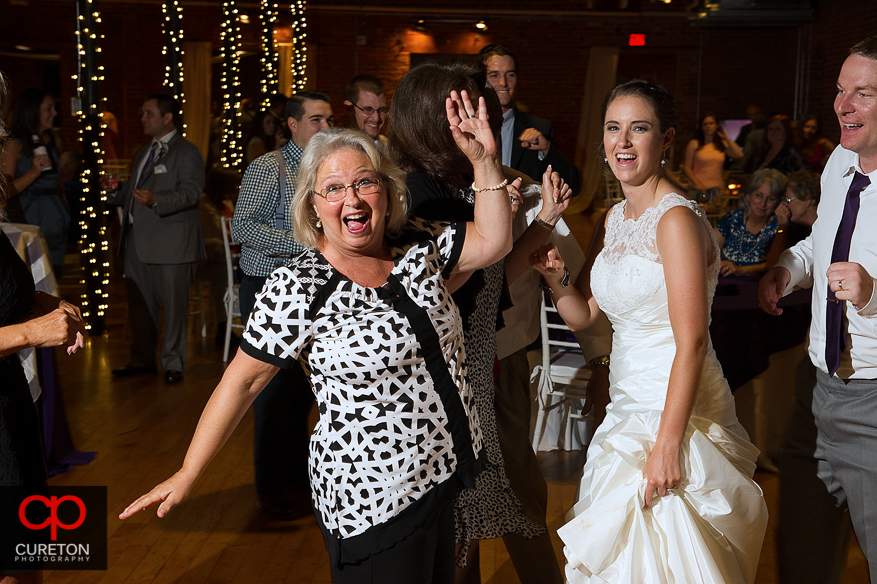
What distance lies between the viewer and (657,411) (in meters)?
1.89

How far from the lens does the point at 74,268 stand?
9.57 m

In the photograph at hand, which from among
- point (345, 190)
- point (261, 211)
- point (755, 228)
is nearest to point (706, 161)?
point (755, 228)

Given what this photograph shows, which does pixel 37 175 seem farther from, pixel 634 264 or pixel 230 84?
pixel 634 264

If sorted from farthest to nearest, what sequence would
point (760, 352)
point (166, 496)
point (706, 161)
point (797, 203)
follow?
point (706, 161) < point (797, 203) < point (760, 352) < point (166, 496)

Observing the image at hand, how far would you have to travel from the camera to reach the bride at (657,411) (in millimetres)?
1760

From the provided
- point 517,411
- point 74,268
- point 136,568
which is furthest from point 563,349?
point 74,268

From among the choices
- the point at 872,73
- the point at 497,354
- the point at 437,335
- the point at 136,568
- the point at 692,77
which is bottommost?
the point at 136,568

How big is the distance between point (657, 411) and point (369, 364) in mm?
741

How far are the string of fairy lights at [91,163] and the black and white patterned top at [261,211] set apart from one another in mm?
3502

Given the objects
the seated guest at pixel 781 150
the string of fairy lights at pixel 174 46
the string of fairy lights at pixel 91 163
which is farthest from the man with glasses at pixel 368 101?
the string of fairy lights at pixel 174 46

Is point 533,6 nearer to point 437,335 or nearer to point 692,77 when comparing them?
point 692,77

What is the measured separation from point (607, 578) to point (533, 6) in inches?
545

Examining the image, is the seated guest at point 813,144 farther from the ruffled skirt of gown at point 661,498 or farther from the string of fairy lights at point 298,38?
the ruffled skirt of gown at point 661,498

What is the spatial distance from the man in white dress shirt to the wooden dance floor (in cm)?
78
